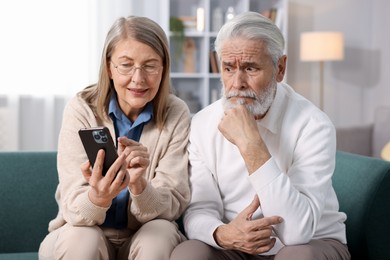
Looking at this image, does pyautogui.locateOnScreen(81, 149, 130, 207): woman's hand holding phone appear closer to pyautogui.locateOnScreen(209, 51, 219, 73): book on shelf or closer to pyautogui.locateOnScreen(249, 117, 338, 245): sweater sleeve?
pyautogui.locateOnScreen(249, 117, 338, 245): sweater sleeve

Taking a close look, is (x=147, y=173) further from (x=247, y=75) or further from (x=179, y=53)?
(x=179, y=53)

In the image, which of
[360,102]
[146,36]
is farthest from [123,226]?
[360,102]

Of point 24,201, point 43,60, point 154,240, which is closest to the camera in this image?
point 154,240

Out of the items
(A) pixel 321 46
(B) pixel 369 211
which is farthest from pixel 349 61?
(B) pixel 369 211

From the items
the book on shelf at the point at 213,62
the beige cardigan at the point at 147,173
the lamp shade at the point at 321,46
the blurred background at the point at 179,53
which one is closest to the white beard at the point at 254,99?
the beige cardigan at the point at 147,173

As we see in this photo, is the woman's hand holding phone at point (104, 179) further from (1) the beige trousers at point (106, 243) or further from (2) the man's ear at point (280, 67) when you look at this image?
(2) the man's ear at point (280, 67)

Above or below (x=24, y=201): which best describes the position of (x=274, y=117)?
above

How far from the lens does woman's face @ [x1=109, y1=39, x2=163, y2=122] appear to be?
2062mm

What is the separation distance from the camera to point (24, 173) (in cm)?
243

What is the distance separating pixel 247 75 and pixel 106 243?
63 cm

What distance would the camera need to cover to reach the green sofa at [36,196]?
2.23 meters

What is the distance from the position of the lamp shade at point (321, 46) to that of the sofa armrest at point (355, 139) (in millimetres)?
870

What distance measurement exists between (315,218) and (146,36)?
28.4 inches

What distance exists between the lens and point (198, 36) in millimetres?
5688
